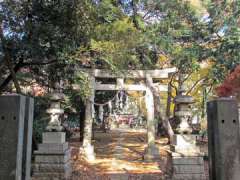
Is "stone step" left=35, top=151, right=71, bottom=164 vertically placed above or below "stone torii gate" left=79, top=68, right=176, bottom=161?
below

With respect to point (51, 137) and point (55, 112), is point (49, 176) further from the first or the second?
point (55, 112)

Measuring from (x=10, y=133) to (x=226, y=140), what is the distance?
242cm

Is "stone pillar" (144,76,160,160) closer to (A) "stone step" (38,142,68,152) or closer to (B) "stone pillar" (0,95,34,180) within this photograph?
(A) "stone step" (38,142,68,152)

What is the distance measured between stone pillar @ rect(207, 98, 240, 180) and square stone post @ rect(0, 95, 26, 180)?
7.33 ft

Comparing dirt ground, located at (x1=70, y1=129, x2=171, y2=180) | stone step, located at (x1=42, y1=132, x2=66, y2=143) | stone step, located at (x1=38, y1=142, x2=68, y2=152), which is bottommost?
dirt ground, located at (x1=70, y1=129, x2=171, y2=180)

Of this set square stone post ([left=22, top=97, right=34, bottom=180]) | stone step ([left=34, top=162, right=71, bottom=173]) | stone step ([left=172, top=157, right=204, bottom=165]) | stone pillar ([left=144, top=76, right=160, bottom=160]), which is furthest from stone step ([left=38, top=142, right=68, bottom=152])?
stone pillar ([left=144, top=76, right=160, bottom=160])

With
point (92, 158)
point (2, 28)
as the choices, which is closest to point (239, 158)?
point (2, 28)

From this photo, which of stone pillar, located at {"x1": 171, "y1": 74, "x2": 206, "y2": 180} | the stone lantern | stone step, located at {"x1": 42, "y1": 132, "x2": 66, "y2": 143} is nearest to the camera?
stone pillar, located at {"x1": 171, "y1": 74, "x2": 206, "y2": 180}

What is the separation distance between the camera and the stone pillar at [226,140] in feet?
10.6

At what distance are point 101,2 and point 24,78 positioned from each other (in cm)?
326

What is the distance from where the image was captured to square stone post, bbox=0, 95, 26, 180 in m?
3.08

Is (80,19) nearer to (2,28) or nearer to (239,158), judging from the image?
(2,28)

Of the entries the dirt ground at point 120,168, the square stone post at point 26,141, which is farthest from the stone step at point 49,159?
the square stone post at point 26,141

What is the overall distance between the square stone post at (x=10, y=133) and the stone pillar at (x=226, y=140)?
2234 mm
